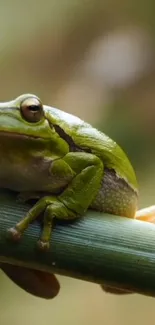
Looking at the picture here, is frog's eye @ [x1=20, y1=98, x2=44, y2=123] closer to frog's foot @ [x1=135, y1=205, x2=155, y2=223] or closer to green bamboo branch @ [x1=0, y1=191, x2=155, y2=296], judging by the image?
green bamboo branch @ [x1=0, y1=191, x2=155, y2=296]

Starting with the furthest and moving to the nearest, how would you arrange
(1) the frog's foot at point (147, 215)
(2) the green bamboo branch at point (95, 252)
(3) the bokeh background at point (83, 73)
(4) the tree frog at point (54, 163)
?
(3) the bokeh background at point (83, 73), (1) the frog's foot at point (147, 215), (4) the tree frog at point (54, 163), (2) the green bamboo branch at point (95, 252)

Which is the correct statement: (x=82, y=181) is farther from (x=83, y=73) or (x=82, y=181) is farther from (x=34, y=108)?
(x=83, y=73)

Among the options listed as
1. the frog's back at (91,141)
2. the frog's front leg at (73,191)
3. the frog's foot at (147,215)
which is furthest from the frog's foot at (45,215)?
the frog's foot at (147,215)

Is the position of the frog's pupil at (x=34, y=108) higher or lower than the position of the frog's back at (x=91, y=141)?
higher

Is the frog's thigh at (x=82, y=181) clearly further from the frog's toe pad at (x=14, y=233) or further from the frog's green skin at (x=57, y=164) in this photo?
the frog's toe pad at (x=14, y=233)

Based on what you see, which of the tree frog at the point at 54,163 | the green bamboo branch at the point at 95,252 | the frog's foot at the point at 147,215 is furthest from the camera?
the frog's foot at the point at 147,215

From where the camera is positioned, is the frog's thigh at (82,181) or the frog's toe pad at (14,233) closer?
the frog's toe pad at (14,233)

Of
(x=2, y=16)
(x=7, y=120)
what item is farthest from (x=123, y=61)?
(x=7, y=120)
